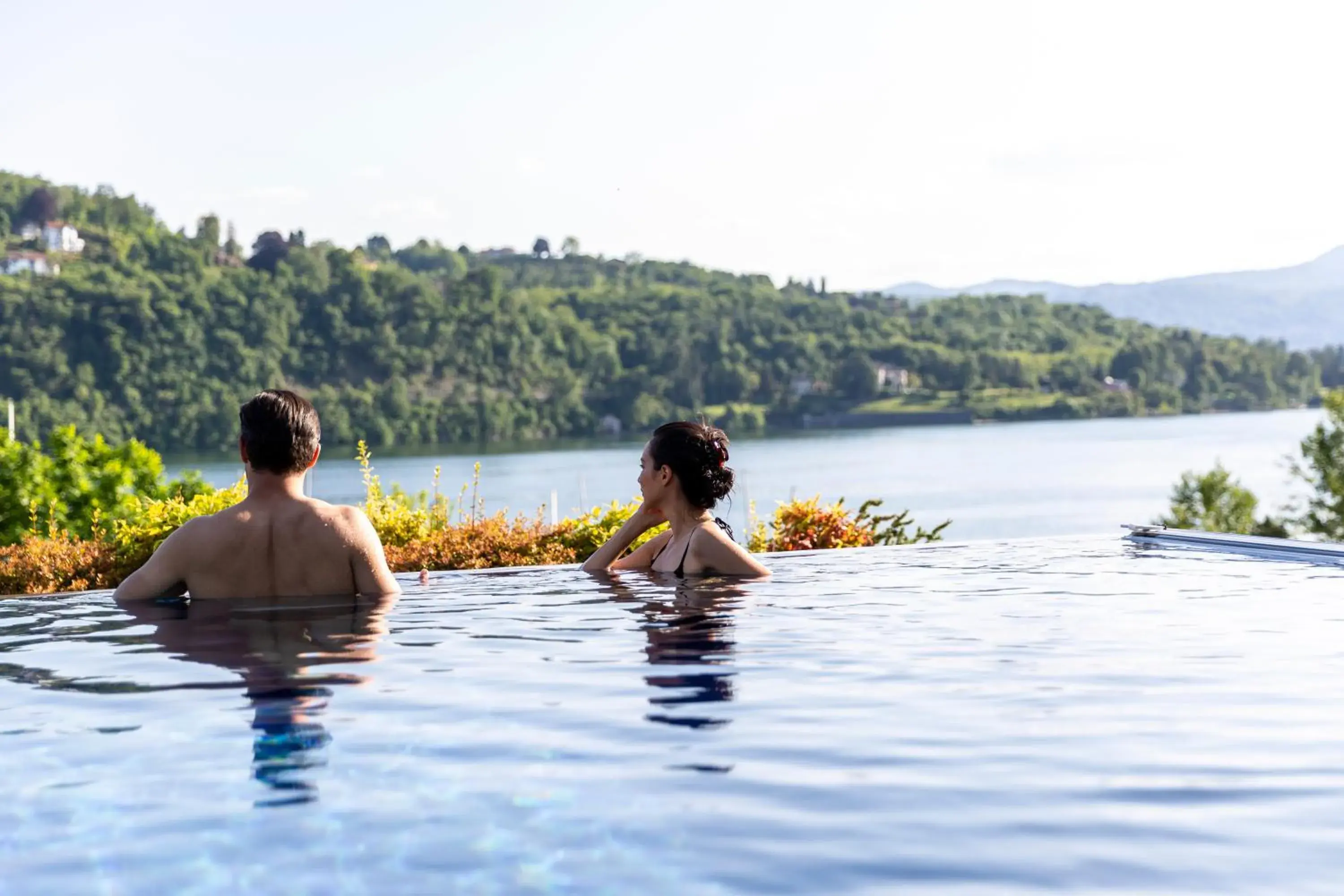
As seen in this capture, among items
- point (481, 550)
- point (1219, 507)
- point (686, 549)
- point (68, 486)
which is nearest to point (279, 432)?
point (686, 549)

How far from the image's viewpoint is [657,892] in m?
2.77

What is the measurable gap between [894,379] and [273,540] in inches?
4978

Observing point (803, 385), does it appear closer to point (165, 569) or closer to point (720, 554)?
point (720, 554)

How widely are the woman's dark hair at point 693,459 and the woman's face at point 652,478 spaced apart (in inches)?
0.8

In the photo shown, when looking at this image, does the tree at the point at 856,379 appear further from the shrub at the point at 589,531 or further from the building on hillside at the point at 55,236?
the shrub at the point at 589,531

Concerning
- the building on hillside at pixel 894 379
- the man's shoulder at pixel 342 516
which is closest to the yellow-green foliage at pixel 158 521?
the man's shoulder at pixel 342 516

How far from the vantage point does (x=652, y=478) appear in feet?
23.9

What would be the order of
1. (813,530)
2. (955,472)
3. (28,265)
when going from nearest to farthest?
(813,530)
(955,472)
(28,265)

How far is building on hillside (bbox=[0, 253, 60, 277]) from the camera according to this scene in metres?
114

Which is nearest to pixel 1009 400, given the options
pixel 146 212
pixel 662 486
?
pixel 146 212

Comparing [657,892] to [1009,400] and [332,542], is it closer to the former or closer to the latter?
[332,542]

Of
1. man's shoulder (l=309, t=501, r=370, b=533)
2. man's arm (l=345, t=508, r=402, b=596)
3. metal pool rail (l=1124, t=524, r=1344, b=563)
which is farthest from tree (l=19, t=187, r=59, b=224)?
man's shoulder (l=309, t=501, r=370, b=533)

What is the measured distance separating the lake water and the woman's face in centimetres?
3555

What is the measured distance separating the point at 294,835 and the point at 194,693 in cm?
170
